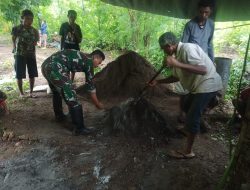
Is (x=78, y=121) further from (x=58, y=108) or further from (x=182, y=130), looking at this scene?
(x=182, y=130)

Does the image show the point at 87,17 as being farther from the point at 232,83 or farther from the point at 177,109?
the point at 177,109

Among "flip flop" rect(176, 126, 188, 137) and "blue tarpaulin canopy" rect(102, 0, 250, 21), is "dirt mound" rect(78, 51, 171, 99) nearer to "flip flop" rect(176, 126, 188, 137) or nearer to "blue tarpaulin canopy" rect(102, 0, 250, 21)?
"blue tarpaulin canopy" rect(102, 0, 250, 21)

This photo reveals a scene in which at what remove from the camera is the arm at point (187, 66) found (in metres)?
2.94

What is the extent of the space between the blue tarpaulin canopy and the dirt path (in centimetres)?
207

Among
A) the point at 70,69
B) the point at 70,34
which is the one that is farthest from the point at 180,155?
the point at 70,34

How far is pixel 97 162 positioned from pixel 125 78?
2.70m

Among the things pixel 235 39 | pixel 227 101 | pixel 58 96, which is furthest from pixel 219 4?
pixel 235 39

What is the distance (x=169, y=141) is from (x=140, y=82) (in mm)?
2009

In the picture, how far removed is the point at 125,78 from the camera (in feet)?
19.4

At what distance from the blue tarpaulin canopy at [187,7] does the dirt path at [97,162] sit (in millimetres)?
2070

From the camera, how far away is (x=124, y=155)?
3582mm

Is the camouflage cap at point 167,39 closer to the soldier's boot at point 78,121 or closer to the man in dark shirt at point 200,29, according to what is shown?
the man in dark shirt at point 200,29

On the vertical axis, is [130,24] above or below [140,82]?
above

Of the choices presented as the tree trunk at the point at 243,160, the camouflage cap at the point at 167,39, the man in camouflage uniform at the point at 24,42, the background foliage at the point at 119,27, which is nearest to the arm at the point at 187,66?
the camouflage cap at the point at 167,39
